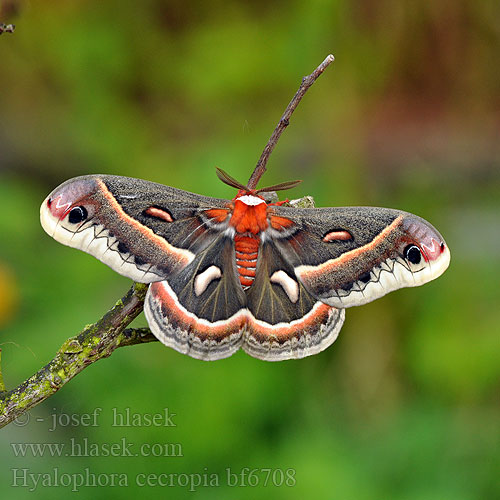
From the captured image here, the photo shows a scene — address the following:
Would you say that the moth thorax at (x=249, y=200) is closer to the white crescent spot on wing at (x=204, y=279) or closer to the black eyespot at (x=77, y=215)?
the white crescent spot on wing at (x=204, y=279)

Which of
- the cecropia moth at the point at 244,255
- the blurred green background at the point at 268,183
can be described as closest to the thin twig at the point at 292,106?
the cecropia moth at the point at 244,255

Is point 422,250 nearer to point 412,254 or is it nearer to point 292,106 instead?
point 412,254

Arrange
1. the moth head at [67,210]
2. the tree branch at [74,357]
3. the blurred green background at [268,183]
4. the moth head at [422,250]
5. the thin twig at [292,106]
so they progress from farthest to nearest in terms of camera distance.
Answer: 1. the blurred green background at [268,183]
2. the moth head at [422,250]
3. the moth head at [67,210]
4. the thin twig at [292,106]
5. the tree branch at [74,357]

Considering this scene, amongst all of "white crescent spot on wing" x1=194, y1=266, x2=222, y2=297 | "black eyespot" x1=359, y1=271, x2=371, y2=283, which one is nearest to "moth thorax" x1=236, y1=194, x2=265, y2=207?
"white crescent spot on wing" x1=194, y1=266, x2=222, y2=297

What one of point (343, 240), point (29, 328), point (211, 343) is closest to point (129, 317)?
point (211, 343)

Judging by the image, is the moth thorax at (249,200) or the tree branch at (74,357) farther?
the moth thorax at (249,200)

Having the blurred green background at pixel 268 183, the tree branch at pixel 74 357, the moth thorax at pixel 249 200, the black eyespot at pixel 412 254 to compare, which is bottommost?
the tree branch at pixel 74 357
